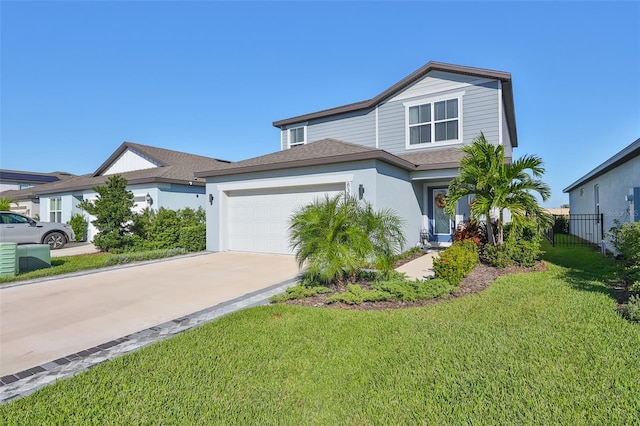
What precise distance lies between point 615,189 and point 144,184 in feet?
62.0

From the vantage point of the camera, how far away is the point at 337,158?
9836 mm

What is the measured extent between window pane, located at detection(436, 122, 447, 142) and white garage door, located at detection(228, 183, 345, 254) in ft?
16.1

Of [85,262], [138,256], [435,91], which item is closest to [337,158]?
[435,91]

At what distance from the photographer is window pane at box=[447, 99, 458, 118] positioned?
39.9ft

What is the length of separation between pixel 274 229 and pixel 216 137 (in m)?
10.9

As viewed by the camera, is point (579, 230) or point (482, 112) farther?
point (579, 230)

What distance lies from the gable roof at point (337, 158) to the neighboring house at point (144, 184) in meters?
3.43

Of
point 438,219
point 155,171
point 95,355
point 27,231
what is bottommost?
point 95,355

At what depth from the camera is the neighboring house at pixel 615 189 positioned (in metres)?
8.42

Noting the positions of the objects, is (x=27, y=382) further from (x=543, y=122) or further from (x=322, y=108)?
(x=543, y=122)

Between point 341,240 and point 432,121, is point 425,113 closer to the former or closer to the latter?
point 432,121

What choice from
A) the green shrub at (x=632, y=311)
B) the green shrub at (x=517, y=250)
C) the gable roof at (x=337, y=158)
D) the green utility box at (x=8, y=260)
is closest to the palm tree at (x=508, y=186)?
the green shrub at (x=517, y=250)

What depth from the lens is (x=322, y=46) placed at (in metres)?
13.0

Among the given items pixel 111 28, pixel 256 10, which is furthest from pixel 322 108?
pixel 111 28
